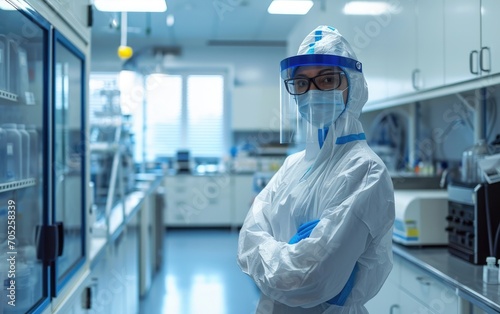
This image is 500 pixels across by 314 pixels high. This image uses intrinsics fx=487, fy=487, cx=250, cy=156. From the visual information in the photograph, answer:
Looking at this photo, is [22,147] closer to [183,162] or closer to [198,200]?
[198,200]

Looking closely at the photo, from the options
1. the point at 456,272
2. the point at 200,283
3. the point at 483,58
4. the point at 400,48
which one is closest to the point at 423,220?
the point at 456,272

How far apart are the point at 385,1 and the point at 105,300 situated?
240cm

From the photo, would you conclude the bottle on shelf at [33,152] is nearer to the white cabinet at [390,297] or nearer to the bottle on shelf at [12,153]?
the bottle on shelf at [12,153]

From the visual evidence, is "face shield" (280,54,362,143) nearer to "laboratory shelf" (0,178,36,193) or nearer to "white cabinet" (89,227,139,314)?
"laboratory shelf" (0,178,36,193)

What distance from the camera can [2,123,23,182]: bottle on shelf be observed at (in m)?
1.55

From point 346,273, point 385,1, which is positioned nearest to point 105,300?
point 346,273

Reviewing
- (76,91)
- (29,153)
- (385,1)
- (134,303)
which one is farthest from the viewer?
(134,303)

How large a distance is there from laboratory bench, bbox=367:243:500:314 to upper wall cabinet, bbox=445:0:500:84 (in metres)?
0.80

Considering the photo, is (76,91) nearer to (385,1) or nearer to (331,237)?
(331,237)

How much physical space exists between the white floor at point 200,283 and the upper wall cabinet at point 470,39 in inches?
88.1

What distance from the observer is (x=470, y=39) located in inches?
82.9

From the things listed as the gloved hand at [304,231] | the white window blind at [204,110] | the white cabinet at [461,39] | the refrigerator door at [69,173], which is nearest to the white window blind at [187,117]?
the white window blind at [204,110]

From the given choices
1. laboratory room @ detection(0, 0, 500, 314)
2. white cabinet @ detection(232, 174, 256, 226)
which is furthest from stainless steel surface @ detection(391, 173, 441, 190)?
white cabinet @ detection(232, 174, 256, 226)

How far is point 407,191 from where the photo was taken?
8.81 ft
